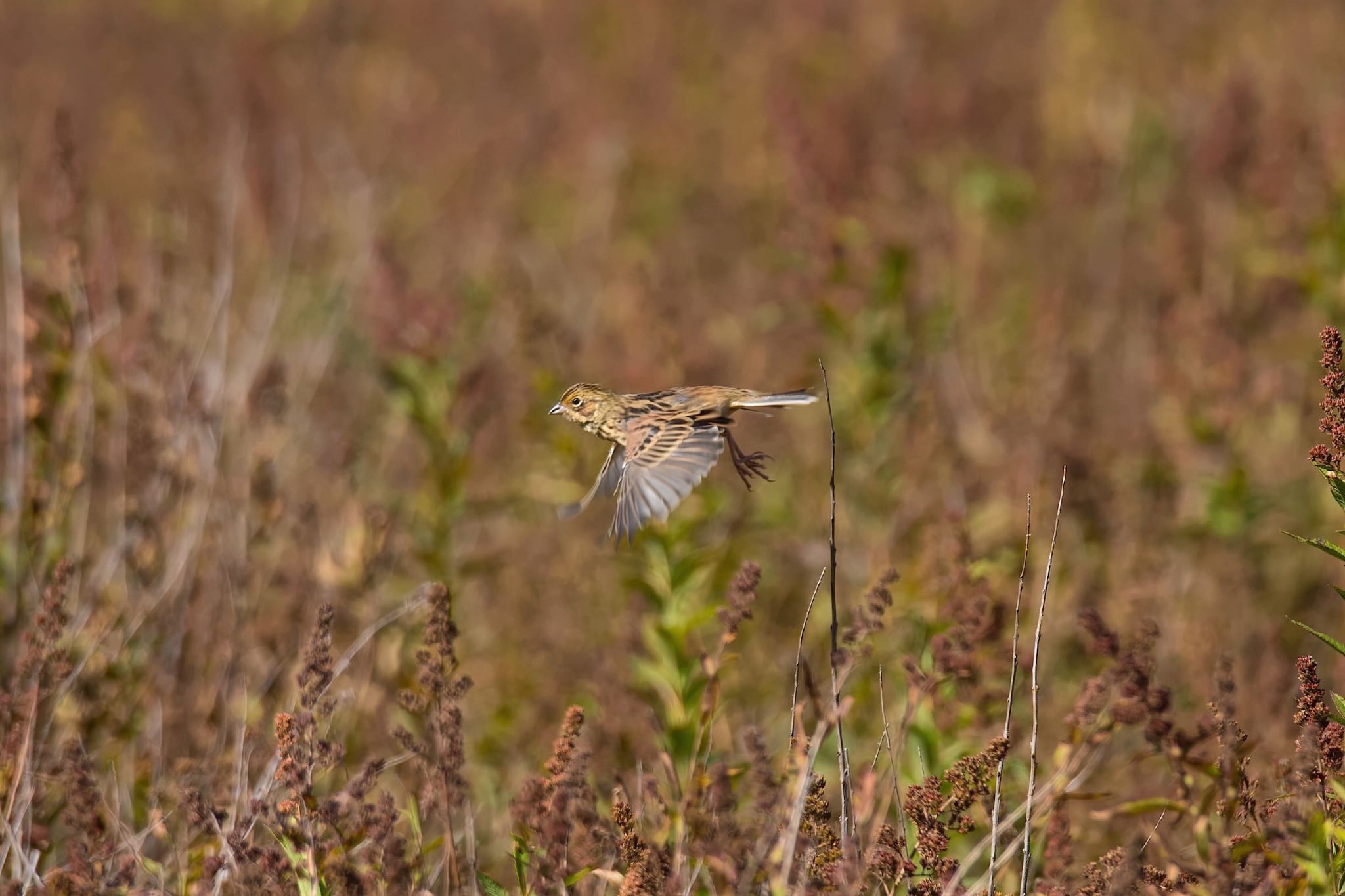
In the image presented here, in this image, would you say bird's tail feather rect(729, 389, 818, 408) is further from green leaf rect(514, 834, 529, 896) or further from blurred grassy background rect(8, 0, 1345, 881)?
green leaf rect(514, 834, 529, 896)

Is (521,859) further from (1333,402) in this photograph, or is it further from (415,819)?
(1333,402)

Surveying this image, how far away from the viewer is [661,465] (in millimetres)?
2939

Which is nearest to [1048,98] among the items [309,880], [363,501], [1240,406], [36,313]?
[1240,406]

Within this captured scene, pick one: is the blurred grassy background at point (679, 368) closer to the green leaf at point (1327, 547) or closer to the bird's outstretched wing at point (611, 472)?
the bird's outstretched wing at point (611, 472)

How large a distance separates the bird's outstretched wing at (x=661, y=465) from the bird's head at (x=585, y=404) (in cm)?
20

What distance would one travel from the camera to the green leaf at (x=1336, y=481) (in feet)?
7.08

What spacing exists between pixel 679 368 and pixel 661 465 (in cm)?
145

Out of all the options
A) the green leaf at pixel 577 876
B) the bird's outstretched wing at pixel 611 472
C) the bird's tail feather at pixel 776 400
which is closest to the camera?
→ the green leaf at pixel 577 876

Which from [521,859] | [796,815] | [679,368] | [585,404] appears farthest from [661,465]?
[679,368]

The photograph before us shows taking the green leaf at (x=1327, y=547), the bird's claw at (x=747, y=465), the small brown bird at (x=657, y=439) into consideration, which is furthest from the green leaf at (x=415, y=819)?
the green leaf at (x=1327, y=547)

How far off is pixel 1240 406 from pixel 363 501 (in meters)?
3.39

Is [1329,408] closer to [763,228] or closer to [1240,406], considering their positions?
[1240,406]

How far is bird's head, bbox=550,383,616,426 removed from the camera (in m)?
3.38

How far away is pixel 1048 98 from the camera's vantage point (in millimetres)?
9469
